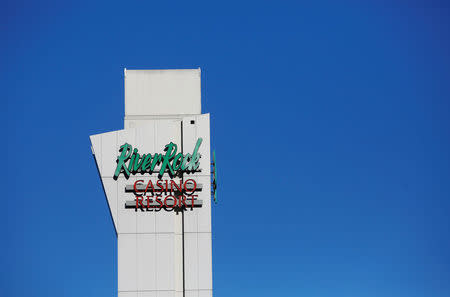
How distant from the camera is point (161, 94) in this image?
52.1 meters

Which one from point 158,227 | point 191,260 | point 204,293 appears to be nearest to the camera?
point 204,293

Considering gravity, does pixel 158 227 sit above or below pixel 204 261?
above

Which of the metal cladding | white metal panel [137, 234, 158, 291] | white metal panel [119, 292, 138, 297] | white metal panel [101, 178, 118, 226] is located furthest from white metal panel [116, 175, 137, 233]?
white metal panel [119, 292, 138, 297]

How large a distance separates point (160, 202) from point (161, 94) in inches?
292

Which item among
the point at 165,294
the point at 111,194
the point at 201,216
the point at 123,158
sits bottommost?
the point at 165,294

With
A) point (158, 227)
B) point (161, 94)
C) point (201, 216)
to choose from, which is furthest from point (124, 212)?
point (161, 94)

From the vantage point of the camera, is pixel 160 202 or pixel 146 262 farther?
pixel 160 202

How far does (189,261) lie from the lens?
163ft

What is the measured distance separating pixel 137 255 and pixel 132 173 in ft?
17.4

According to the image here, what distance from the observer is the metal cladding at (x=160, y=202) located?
4941 centimetres

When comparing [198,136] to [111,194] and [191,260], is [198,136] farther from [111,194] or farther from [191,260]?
[191,260]

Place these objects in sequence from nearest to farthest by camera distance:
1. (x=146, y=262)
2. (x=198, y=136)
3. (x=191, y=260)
A: (x=146, y=262) < (x=191, y=260) < (x=198, y=136)

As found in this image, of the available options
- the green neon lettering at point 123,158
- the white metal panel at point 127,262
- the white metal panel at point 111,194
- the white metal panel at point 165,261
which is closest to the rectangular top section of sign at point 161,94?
the green neon lettering at point 123,158

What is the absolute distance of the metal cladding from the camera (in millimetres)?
49406
